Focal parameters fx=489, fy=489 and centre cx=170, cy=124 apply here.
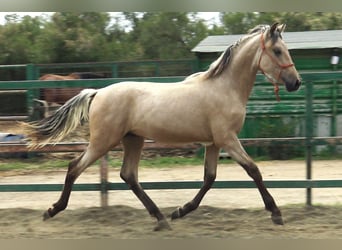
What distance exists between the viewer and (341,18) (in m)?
16.3

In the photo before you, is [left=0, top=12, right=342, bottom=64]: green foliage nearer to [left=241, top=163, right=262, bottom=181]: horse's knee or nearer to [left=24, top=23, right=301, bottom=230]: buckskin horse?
[left=24, top=23, right=301, bottom=230]: buckskin horse

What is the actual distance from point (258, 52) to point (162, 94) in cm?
100

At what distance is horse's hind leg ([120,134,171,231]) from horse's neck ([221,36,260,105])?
1.11 m

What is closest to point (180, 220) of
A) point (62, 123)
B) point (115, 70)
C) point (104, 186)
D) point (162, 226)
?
point (162, 226)

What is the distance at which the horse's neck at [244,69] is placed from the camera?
184 inches

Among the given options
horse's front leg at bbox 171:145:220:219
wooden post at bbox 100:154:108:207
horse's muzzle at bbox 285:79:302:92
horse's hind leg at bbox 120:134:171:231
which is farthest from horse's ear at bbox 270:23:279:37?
wooden post at bbox 100:154:108:207

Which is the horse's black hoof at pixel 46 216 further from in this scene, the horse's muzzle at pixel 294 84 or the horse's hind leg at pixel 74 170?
the horse's muzzle at pixel 294 84

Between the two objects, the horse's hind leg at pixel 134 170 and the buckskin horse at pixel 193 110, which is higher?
the buckskin horse at pixel 193 110

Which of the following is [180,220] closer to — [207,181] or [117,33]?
[207,181]

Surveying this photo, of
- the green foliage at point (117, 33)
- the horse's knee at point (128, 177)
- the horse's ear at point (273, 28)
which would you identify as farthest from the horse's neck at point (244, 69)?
the green foliage at point (117, 33)

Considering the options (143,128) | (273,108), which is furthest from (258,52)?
(273,108)

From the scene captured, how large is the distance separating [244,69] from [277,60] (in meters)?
0.33

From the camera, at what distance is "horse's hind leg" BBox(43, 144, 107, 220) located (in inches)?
185

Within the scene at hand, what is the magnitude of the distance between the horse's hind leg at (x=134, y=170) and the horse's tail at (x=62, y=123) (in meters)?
0.51
